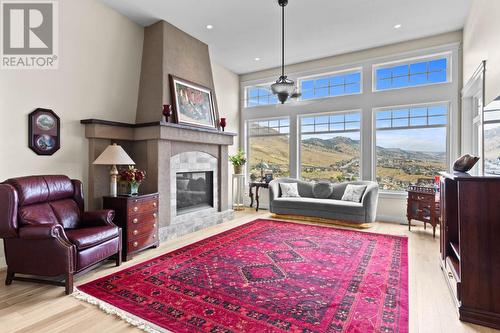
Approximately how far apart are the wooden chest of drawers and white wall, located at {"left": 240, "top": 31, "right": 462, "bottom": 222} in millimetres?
3789

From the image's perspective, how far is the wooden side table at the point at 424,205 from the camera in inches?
181

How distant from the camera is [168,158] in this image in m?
4.50

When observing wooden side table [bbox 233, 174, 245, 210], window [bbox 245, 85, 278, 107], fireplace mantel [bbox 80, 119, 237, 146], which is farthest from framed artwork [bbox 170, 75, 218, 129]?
window [bbox 245, 85, 278, 107]


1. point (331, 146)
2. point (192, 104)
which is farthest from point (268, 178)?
→ point (192, 104)

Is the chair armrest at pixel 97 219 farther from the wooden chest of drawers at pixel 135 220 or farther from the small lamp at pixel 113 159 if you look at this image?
the small lamp at pixel 113 159

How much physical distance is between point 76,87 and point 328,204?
477cm

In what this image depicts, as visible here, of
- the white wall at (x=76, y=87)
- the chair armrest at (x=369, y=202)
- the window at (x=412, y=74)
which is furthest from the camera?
the window at (x=412, y=74)

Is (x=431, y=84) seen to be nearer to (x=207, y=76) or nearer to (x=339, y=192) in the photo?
(x=339, y=192)

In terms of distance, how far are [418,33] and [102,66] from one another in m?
5.66

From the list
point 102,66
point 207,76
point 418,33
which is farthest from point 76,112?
point 418,33

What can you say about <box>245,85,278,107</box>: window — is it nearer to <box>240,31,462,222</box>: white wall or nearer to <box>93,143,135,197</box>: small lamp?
<box>240,31,462,222</box>: white wall

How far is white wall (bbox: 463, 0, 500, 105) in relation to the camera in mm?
3041

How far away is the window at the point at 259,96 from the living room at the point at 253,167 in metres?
0.08

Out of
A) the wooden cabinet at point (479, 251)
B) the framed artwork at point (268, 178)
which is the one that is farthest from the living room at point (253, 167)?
the framed artwork at point (268, 178)
